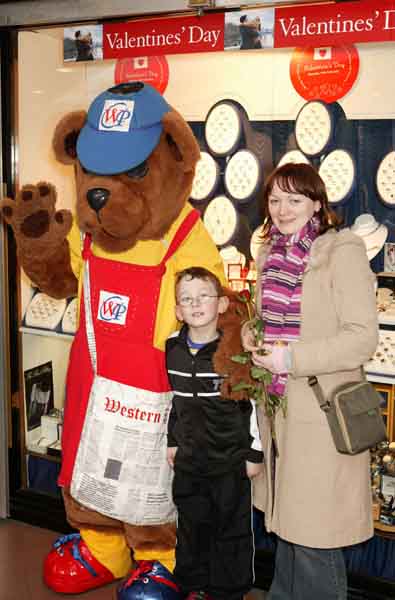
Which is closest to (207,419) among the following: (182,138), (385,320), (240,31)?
(385,320)

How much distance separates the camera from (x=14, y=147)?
3201 millimetres

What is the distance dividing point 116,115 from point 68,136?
24 centimetres

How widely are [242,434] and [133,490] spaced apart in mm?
430

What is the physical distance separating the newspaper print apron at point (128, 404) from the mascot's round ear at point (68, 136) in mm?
385

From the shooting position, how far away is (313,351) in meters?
2.07

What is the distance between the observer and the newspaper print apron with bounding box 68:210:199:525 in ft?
8.14

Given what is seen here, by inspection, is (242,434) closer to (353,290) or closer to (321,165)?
(353,290)

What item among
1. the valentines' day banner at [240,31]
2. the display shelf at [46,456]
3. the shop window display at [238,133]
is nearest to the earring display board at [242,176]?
the shop window display at [238,133]

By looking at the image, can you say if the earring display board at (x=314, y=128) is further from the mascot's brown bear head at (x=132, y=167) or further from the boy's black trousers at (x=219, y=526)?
the boy's black trousers at (x=219, y=526)

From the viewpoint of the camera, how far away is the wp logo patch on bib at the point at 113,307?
8.18 feet

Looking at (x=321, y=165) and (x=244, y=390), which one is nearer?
(x=244, y=390)

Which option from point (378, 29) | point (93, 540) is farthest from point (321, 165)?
point (93, 540)

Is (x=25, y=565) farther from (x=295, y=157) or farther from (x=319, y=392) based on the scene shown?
(x=295, y=157)

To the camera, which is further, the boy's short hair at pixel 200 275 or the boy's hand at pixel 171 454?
the boy's hand at pixel 171 454
